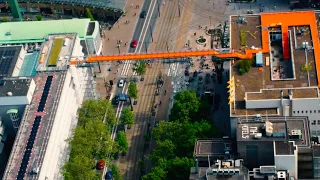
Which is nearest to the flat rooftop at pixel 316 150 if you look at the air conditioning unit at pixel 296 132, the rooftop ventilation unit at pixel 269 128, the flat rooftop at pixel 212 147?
the air conditioning unit at pixel 296 132

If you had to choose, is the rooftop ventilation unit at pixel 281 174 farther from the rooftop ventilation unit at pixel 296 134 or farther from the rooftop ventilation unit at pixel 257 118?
the rooftop ventilation unit at pixel 257 118

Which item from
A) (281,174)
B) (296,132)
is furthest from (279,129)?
(281,174)

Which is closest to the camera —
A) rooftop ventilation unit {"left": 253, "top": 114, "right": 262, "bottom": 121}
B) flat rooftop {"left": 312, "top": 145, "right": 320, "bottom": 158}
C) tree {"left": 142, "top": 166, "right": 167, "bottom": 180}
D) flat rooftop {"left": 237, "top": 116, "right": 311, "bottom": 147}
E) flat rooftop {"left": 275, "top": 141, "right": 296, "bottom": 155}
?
flat rooftop {"left": 275, "top": 141, "right": 296, "bottom": 155}

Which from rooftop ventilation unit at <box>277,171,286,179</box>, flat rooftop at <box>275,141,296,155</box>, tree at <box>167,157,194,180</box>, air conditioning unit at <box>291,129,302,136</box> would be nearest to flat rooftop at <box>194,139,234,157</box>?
tree at <box>167,157,194,180</box>

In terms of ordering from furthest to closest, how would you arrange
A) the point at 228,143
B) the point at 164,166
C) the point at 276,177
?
1. the point at 164,166
2. the point at 228,143
3. the point at 276,177

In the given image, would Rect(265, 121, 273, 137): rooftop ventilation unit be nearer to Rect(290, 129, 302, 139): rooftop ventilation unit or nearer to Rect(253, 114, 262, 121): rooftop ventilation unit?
Rect(253, 114, 262, 121): rooftop ventilation unit

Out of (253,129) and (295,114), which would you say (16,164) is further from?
(295,114)

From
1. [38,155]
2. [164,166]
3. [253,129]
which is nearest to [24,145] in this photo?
[38,155]
